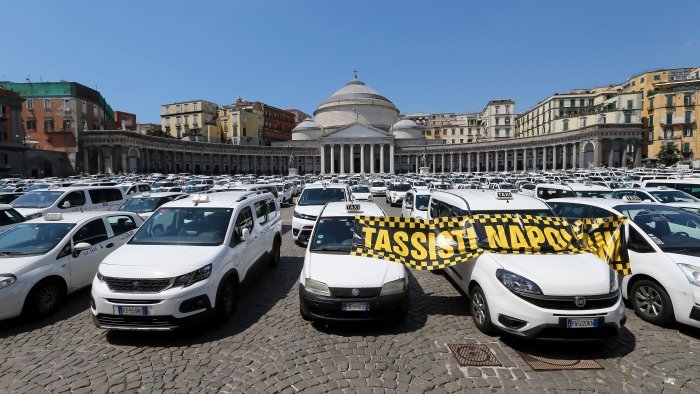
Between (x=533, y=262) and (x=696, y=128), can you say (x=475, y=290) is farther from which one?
(x=696, y=128)

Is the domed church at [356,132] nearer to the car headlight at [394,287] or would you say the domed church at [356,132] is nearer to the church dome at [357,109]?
the church dome at [357,109]

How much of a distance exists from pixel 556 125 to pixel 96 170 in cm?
9798

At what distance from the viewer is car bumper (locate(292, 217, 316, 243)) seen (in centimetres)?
1109

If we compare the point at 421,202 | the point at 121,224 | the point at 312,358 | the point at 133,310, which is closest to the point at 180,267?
the point at 133,310

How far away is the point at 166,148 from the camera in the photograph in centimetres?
7256

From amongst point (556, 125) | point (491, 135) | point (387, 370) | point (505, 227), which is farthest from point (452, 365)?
point (491, 135)

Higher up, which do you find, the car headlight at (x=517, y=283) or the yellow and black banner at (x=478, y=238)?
the yellow and black banner at (x=478, y=238)

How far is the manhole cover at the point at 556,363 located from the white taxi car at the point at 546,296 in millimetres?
356

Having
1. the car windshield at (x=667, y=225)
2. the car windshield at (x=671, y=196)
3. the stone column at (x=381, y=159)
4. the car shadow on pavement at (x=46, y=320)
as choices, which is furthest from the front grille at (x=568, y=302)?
the stone column at (x=381, y=159)

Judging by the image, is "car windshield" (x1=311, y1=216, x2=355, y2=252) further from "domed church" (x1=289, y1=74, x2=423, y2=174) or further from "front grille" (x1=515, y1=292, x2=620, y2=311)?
"domed church" (x1=289, y1=74, x2=423, y2=174)

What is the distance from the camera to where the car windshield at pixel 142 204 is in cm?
1286

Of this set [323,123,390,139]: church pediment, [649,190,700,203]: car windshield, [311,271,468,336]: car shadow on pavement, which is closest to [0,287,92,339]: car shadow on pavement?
[311,271,468,336]: car shadow on pavement

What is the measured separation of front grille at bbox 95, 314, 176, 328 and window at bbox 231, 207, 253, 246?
1.67 m

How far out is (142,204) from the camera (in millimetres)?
13117
